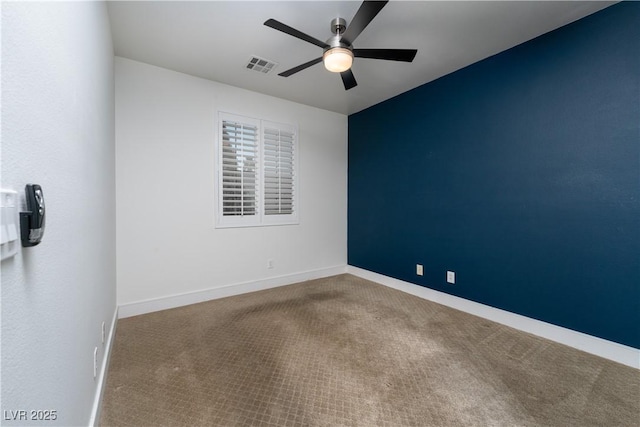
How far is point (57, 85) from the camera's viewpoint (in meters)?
0.87

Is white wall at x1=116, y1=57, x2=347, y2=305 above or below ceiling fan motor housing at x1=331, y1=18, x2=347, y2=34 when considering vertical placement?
below

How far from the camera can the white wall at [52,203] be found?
565mm

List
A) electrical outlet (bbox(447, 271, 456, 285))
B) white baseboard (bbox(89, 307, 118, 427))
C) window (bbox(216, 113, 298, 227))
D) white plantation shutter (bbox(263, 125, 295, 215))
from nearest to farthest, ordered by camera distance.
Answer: white baseboard (bbox(89, 307, 118, 427)) < electrical outlet (bbox(447, 271, 456, 285)) < window (bbox(216, 113, 298, 227)) < white plantation shutter (bbox(263, 125, 295, 215))

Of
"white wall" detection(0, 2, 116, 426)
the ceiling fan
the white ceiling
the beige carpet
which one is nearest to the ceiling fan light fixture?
the ceiling fan

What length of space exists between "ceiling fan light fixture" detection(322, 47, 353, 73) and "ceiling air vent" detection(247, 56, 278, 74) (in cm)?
101

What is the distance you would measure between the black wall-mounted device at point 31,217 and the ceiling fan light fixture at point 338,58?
6.76ft

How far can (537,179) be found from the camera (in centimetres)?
251

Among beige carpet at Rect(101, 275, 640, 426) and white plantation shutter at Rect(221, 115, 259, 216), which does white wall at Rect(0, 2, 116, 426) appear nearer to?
beige carpet at Rect(101, 275, 640, 426)

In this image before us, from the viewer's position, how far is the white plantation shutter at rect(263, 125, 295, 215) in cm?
378

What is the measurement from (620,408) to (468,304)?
140 cm

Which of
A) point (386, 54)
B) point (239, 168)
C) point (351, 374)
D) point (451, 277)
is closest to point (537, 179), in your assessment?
point (451, 277)

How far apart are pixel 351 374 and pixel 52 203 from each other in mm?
1914

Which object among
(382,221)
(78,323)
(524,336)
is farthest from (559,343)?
(78,323)

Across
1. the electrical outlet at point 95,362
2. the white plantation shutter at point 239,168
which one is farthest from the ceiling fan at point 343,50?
the electrical outlet at point 95,362
